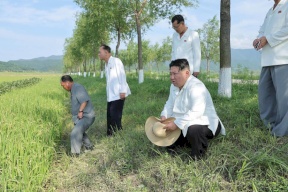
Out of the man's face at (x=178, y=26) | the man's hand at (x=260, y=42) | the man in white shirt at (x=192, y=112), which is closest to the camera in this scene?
the man in white shirt at (x=192, y=112)

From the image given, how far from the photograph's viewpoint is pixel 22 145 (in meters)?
3.41

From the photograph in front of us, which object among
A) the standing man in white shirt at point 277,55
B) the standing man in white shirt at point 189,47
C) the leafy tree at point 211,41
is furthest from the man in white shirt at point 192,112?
the leafy tree at point 211,41

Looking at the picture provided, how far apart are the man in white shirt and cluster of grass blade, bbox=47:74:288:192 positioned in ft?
0.76

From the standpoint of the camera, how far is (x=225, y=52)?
6.19 meters

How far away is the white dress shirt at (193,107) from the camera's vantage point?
309 centimetres

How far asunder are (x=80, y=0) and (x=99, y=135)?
59.7 feet

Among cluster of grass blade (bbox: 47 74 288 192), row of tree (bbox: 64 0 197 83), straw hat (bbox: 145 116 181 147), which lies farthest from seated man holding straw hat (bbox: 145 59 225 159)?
row of tree (bbox: 64 0 197 83)

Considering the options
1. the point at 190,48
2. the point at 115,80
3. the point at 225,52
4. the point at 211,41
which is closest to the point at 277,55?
the point at 190,48

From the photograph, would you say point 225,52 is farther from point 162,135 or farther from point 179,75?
point 162,135

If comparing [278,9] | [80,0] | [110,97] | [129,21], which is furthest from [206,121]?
[80,0]

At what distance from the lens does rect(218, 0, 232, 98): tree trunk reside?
603cm

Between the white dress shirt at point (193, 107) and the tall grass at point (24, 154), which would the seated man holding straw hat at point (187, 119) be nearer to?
the white dress shirt at point (193, 107)

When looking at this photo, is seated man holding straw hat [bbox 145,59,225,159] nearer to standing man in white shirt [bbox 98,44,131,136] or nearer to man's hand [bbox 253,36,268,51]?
man's hand [bbox 253,36,268,51]

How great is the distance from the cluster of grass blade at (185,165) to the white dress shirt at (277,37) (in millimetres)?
979
